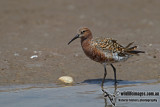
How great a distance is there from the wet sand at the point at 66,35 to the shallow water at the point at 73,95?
49 centimetres

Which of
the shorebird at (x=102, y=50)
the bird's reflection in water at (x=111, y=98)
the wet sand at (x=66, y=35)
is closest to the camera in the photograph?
the bird's reflection in water at (x=111, y=98)

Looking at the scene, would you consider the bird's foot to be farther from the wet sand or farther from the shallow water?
the wet sand

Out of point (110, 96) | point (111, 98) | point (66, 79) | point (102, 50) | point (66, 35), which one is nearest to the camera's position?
point (111, 98)

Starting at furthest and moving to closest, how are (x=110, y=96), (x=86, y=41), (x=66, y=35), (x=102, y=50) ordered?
(x=66, y=35), (x=86, y=41), (x=102, y=50), (x=110, y=96)

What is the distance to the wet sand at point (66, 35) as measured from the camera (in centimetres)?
1037

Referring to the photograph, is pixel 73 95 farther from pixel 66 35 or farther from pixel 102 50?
pixel 66 35

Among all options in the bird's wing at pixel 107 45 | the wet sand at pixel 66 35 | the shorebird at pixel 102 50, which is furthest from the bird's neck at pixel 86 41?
the wet sand at pixel 66 35

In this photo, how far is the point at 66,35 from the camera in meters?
13.9

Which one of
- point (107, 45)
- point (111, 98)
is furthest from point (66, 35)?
point (111, 98)

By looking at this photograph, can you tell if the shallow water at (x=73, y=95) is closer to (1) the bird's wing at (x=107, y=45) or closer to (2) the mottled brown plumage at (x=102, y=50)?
(2) the mottled brown plumage at (x=102, y=50)

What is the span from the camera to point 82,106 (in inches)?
316

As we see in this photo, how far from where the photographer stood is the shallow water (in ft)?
26.8

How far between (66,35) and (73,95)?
5.43 metres

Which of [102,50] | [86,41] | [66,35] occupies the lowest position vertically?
[102,50]
